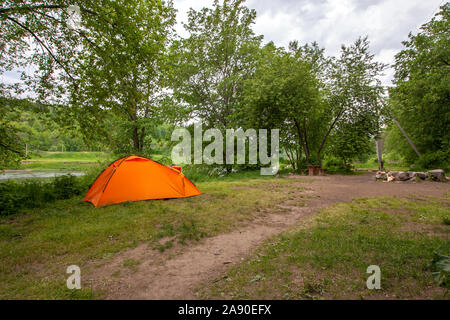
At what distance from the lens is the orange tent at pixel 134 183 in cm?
622

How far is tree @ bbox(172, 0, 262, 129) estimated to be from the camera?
1575cm

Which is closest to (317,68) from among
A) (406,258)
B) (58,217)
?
(406,258)

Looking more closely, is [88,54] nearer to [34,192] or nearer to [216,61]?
[34,192]

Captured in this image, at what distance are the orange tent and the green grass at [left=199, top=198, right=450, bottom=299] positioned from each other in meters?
4.26


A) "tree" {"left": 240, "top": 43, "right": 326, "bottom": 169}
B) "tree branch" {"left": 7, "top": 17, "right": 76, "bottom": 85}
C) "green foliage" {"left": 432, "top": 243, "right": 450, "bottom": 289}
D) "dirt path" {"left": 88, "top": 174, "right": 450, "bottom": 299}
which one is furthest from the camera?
"tree" {"left": 240, "top": 43, "right": 326, "bottom": 169}

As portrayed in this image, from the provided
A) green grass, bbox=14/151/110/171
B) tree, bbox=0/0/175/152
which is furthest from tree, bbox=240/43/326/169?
green grass, bbox=14/151/110/171

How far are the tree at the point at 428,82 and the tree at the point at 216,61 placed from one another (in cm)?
969

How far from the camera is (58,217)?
524cm

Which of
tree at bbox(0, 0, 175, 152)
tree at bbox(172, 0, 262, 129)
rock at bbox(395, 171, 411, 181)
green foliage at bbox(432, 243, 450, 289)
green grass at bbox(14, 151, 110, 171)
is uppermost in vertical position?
tree at bbox(172, 0, 262, 129)

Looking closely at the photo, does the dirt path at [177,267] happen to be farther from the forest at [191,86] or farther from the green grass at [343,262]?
the forest at [191,86]

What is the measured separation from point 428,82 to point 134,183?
48.0 feet

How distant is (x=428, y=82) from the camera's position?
10.6m

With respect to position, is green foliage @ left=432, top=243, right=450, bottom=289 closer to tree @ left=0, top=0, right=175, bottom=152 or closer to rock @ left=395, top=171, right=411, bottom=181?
tree @ left=0, top=0, right=175, bottom=152

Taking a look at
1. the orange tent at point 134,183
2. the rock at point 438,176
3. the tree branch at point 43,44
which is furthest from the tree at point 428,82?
the tree branch at point 43,44
